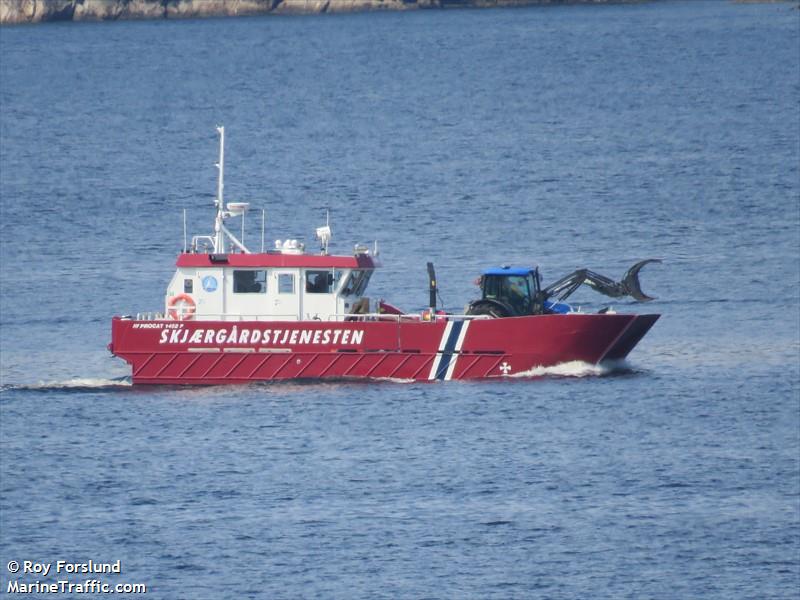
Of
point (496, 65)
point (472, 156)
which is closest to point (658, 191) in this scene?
point (472, 156)

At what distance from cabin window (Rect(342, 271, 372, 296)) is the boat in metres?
0.04

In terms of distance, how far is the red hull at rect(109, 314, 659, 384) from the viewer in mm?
49094


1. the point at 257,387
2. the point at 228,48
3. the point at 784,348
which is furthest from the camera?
the point at 228,48

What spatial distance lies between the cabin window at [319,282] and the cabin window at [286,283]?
0.41 metres

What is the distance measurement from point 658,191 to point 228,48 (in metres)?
101

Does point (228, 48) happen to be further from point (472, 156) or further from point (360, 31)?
point (472, 156)

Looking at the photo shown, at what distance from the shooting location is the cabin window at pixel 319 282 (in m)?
50.0

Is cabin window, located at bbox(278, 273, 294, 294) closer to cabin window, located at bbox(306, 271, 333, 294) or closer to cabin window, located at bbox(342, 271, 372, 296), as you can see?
cabin window, located at bbox(306, 271, 333, 294)

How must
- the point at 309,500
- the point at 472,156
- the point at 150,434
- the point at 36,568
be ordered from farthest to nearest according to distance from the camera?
the point at 472,156 → the point at 150,434 → the point at 309,500 → the point at 36,568

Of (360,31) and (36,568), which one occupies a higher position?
(360,31)

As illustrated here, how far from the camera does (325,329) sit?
162ft

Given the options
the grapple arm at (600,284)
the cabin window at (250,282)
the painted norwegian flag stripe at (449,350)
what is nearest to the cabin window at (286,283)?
the cabin window at (250,282)

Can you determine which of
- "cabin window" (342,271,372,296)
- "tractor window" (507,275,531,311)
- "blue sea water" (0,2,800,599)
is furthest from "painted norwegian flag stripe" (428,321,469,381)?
"cabin window" (342,271,372,296)

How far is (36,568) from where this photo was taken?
37812 millimetres
